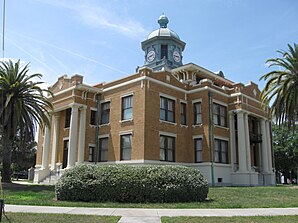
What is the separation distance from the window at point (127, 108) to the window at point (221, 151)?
8.43 m

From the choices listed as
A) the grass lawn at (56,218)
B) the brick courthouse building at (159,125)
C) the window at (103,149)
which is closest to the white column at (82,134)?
A: the brick courthouse building at (159,125)

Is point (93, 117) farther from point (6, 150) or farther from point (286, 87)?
point (286, 87)

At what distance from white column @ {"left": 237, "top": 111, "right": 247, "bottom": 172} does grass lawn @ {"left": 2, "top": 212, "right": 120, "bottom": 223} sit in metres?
22.1

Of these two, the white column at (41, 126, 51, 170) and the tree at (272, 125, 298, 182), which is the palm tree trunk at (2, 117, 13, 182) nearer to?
the white column at (41, 126, 51, 170)

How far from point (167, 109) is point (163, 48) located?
42.4 feet

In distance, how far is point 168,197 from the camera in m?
15.0

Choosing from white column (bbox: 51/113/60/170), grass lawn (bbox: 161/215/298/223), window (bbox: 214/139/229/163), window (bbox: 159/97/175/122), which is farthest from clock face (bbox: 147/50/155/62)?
grass lawn (bbox: 161/215/298/223)

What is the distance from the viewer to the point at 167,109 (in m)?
29.4

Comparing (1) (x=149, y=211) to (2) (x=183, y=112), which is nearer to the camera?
(1) (x=149, y=211)

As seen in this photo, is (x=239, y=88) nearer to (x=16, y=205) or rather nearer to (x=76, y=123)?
(x=76, y=123)

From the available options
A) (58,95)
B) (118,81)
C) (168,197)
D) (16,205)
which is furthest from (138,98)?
(16,205)

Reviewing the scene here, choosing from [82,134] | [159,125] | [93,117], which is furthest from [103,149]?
[159,125]

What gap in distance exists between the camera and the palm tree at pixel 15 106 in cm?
2570

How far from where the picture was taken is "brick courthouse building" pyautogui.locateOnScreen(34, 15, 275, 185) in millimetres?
27688
